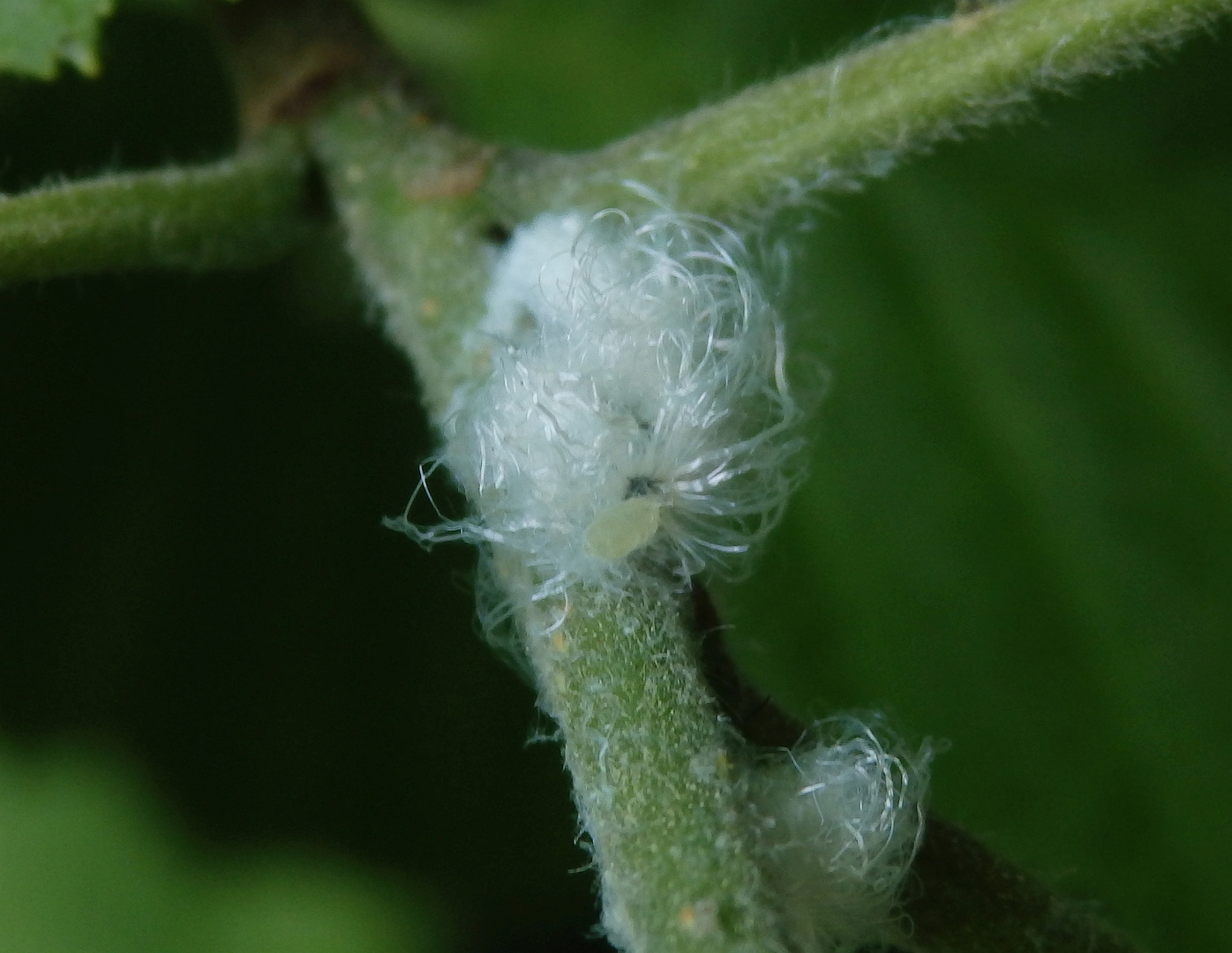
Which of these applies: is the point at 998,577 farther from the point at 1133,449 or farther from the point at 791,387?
the point at 791,387

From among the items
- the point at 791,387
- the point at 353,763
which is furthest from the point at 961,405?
the point at 353,763

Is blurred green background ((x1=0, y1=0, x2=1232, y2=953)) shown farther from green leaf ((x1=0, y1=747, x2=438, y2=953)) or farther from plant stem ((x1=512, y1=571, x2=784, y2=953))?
plant stem ((x1=512, y1=571, x2=784, y2=953))

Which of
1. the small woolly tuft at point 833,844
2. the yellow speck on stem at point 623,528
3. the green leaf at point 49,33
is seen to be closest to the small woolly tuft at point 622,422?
the yellow speck on stem at point 623,528

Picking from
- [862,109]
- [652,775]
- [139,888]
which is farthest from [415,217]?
[139,888]

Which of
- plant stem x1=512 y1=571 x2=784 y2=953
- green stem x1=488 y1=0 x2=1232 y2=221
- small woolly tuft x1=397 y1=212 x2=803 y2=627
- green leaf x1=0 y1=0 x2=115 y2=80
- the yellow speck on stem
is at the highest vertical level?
green leaf x1=0 y1=0 x2=115 y2=80

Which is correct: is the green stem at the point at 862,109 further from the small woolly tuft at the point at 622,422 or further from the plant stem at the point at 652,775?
the plant stem at the point at 652,775

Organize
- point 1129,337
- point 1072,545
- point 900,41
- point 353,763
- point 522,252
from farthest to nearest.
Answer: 1. point 353,763
2. point 1129,337
3. point 1072,545
4. point 522,252
5. point 900,41

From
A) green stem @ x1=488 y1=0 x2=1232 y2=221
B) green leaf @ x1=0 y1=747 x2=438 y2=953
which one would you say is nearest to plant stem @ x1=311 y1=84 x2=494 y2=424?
green stem @ x1=488 y1=0 x2=1232 y2=221

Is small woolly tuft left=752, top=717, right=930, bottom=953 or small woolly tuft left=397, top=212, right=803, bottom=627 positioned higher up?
small woolly tuft left=397, top=212, right=803, bottom=627
